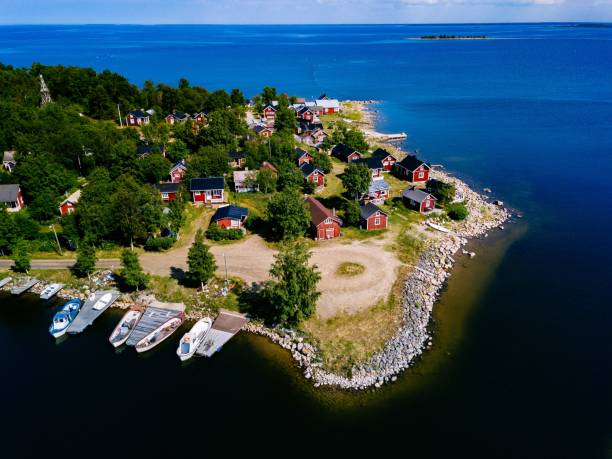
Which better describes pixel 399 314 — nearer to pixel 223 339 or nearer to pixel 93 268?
pixel 223 339

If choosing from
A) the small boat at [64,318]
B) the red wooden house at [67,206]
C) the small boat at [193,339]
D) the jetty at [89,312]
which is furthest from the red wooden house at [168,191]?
the small boat at [193,339]

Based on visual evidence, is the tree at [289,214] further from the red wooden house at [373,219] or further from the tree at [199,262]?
the tree at [199,262]

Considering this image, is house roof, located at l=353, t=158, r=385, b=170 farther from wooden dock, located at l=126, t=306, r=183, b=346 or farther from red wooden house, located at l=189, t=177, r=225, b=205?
wooden dock, located at l=126, t=306, r=183, b=346

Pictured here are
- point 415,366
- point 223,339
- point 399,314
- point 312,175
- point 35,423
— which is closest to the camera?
point 35,423

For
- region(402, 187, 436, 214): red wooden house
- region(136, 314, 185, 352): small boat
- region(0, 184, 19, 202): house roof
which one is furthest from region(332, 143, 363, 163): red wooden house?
region(0, 184, 19, 202): house roof

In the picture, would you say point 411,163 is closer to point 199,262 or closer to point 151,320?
→ point 199,262

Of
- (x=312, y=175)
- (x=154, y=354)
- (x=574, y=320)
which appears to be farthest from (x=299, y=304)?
(x=312, y=175)

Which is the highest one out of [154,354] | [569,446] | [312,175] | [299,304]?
→ [312,175]
